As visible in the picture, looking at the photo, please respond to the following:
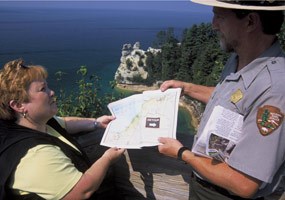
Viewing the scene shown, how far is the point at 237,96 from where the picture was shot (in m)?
1.59

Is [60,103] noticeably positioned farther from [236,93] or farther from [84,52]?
[84,52]

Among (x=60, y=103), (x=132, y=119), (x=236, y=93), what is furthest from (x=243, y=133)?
(x=60, y=103)

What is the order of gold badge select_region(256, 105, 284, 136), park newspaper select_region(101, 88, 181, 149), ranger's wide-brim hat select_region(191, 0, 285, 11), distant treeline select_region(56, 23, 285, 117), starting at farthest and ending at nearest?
1. distant treeline select_region(56, 23, 285, 117)
2. park newspaper select_region(101, 88, 181, 149)
3. ranger's wide-brim hat select_region(191, 0, 285, 11)
4. gold badge select_region(256, 105, 284, 136)

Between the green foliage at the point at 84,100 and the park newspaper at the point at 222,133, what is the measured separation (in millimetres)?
1776

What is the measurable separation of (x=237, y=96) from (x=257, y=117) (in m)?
0.17

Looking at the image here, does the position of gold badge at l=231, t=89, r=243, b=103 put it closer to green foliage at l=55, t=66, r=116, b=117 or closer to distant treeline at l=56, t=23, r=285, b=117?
green foliage at l=55, t=66, r=116, b=117

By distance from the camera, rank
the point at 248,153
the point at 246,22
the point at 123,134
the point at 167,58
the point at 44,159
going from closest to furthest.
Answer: the point at 248,153 → the point at 246,22 → the point at 44,159 → the point at 123,134 → the point at 167,58

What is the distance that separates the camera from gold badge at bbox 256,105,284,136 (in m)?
1.42

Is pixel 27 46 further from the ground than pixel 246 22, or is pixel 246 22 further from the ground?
pixel 246 22

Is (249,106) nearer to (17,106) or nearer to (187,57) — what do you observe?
(17,106)

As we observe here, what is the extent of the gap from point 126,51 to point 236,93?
74.0m

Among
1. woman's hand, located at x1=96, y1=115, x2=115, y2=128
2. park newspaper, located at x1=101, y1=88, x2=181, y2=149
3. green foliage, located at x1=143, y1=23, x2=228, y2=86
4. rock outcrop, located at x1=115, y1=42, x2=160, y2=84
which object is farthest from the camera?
rock outcrop, located at x1=115, y1=42, x2=160, y2=84

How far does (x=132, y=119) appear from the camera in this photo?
2.14 meters

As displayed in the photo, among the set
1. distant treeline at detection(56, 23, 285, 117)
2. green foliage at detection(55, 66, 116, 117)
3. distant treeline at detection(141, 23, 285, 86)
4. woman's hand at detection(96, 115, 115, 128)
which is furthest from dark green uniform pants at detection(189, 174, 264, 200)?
distant treeline at detection(141, 23, 285, 86)
